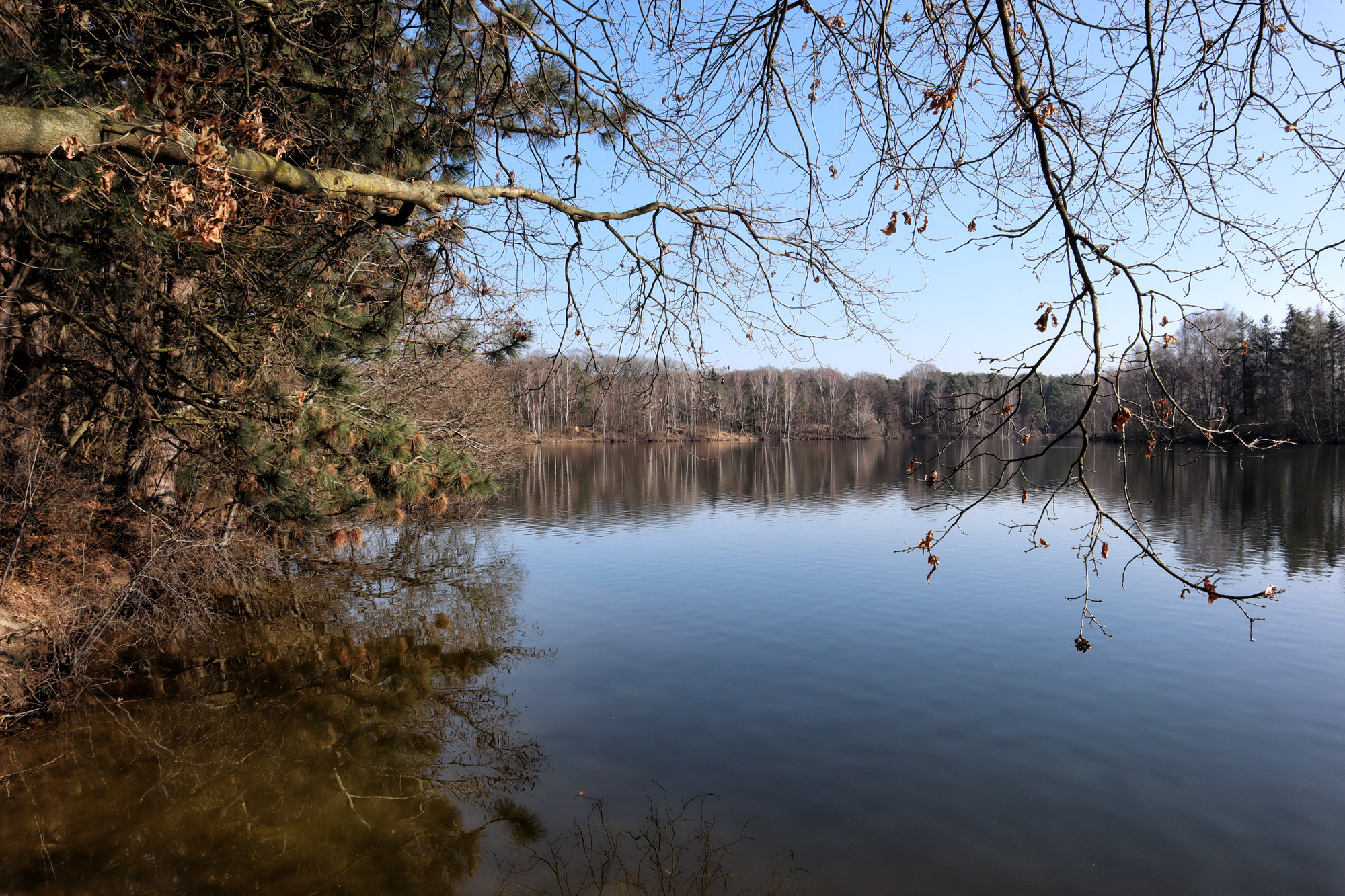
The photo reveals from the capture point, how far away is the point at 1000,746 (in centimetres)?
660

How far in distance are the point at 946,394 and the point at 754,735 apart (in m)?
4.53

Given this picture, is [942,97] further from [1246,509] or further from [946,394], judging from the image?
[1246,509]

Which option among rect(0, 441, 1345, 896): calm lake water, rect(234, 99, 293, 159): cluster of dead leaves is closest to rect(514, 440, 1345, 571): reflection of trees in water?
rect(0, 441, 1345, 896): calm lake water

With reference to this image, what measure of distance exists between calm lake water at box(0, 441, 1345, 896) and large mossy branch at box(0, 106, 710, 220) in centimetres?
343

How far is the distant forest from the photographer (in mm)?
2834

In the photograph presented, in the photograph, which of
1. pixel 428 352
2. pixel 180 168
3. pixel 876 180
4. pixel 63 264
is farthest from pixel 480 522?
pixel 876 180

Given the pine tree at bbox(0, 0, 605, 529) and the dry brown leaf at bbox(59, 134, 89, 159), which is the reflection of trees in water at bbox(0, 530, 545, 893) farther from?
the dry brown leaf at bbox(59, 134, 89, 159)

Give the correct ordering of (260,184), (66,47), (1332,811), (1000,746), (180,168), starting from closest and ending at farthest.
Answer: (260,184) < (180,168) < (66,47) < (1332,811) < (1000,746)

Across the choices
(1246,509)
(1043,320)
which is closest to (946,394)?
(1043,320)

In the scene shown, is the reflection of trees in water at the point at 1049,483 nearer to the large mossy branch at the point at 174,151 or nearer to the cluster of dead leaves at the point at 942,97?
the cluster of dead leaves at the point at 942,97

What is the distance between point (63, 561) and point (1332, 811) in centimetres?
994

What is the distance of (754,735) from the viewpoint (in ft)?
22.5

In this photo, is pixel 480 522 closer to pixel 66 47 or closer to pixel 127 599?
pixel 127 599

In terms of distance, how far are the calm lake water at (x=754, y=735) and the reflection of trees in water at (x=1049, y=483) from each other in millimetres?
2305
